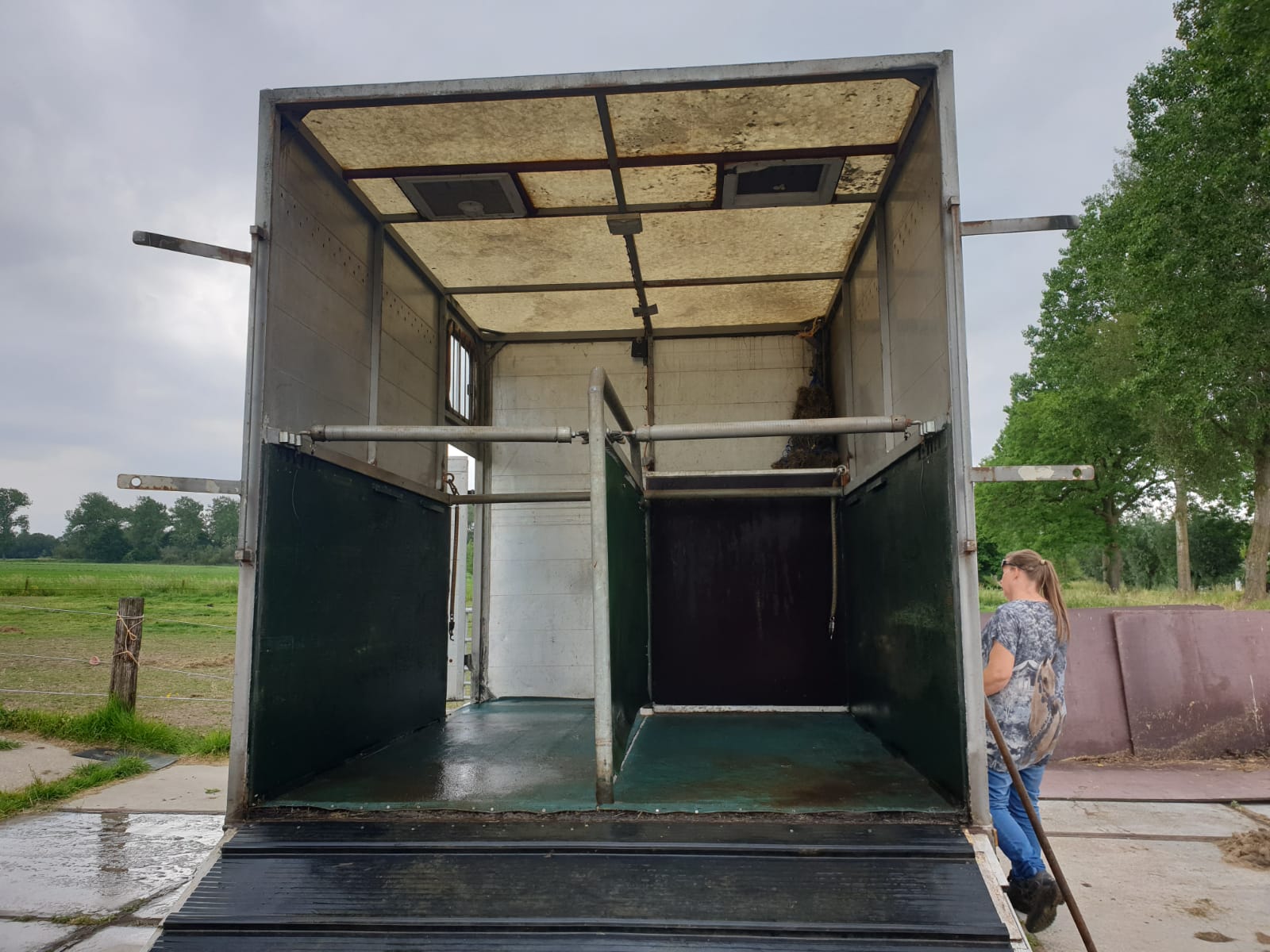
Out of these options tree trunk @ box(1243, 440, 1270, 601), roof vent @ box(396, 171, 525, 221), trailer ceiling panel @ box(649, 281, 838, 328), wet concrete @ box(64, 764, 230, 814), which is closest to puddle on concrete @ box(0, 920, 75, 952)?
wet concrete @ box(64, 764, 230, 814)

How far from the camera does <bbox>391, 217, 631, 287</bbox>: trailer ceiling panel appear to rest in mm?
4664

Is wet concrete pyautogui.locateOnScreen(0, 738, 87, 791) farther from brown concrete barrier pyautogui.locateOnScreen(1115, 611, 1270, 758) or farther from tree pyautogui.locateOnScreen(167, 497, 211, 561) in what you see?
tree pyautogui.locateOnScreen(167, 497, 211, 561)

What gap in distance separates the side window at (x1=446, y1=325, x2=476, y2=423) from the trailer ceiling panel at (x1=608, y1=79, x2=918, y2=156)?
100 inches

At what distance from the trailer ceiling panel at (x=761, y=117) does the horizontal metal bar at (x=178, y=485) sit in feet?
7.11

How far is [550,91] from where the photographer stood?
10.5 feet

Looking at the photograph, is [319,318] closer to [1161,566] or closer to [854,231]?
[854,231]

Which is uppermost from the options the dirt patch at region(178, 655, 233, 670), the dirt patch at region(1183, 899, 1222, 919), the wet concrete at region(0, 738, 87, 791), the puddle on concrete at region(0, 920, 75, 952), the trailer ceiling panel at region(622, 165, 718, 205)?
the trailer ceiling panel at region(622, 165, 718, 205)

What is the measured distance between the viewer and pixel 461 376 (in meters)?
6.20

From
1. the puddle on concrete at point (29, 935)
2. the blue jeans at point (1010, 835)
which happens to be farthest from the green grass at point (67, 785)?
the blue jeans at point (1010, 835)

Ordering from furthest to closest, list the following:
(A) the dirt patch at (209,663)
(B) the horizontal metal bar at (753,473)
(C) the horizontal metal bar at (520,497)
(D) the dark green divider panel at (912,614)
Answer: (A) the dirt patch at (209,663) → (C) the horizontal metal bar at (520,497) → (B) the horizontal metal bar at (753,473) → (D) the dark green divider panel at (912,614)

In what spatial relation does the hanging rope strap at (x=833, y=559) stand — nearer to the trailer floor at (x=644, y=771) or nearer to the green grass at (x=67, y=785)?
the trailer floor at (x=644, y=771)

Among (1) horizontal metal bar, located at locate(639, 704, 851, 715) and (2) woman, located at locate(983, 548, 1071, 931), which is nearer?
Answer: (2) woman, located at locate(983, 548, 1071, 931)

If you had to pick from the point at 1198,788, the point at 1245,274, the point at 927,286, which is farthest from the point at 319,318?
the point at 1245,274

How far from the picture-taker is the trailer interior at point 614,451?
3.13m
